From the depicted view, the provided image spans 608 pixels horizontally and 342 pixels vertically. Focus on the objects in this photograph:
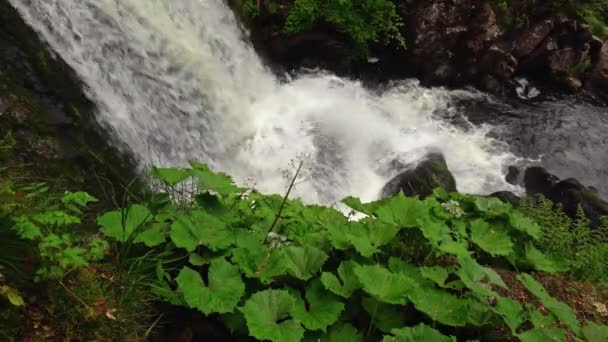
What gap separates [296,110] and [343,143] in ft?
3.51

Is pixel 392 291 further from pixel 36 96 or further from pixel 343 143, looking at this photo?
pixel 343 143

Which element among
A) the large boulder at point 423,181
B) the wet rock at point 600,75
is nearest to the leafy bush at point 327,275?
the large boulder at point 423,181

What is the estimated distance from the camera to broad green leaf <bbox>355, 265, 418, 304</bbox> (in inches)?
84.4

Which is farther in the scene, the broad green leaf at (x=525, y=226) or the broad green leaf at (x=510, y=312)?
the broad green leaf at (x=525, y=226)

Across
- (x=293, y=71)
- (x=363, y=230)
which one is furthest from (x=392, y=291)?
(x=293, y=71)

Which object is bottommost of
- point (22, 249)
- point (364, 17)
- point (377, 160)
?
point (377, 160)

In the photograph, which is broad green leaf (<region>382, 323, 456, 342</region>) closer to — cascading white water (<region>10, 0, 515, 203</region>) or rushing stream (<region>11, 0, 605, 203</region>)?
rushing stream (<region>11, 0, 605, 203</region>)

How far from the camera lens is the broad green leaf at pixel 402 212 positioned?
106 inches

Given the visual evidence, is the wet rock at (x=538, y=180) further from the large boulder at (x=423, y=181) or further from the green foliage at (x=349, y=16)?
the green foliage at (x=349, y=16)

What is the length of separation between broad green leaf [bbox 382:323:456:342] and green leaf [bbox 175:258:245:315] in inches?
27.5

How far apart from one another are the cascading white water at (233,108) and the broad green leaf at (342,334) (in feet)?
9.14

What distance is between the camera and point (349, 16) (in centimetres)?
846

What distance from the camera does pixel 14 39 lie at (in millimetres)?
4086

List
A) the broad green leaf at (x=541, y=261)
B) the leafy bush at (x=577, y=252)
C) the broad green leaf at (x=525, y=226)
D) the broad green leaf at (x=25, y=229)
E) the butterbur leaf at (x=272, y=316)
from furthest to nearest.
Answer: the leafy bush at (x=577, y=252)
the broad green leaf at (x=525, y=226)
the broad green leaf at (x=541, y=261)
the butterbur leaf at (x=272, y=316)
the broad green leaf at (x=25, y=229)
